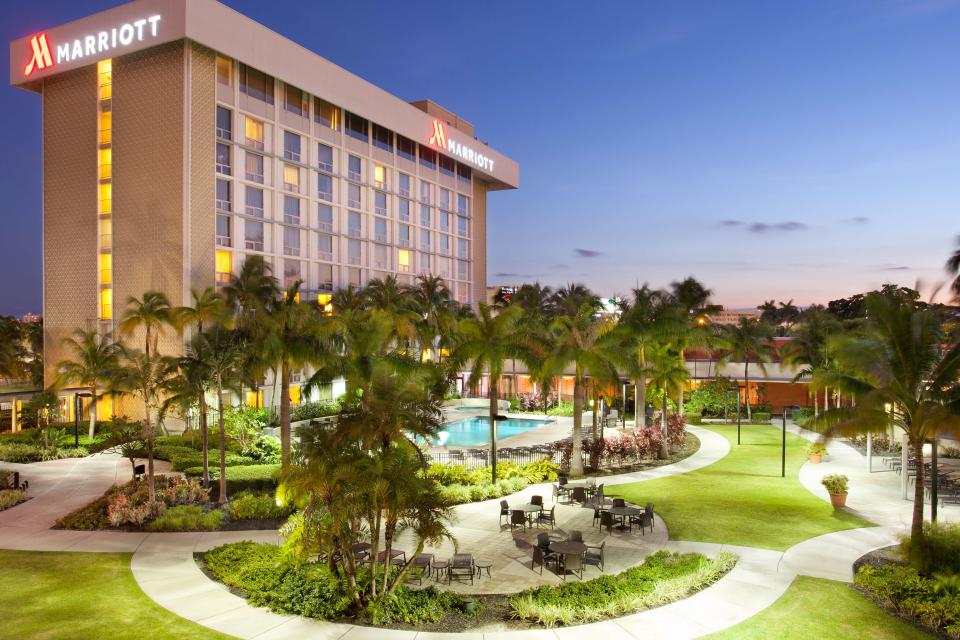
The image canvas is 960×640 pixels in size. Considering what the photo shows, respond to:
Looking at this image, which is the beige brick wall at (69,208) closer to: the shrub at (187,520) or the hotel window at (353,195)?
the hotel window at (353,195)

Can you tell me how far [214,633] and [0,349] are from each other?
175 feet

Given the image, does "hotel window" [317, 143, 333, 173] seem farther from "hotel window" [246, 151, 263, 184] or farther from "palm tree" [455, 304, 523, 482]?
"palm tree" [455, 304, 523, 482]

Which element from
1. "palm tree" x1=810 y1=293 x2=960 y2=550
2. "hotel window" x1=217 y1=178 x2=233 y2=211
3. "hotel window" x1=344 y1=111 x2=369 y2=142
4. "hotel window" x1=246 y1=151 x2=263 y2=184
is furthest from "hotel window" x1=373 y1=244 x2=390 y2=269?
"palm tree" x1=810 y1=293 x2=960 y2=550

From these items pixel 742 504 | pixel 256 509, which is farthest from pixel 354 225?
pixel 742 504

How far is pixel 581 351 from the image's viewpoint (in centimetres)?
2588

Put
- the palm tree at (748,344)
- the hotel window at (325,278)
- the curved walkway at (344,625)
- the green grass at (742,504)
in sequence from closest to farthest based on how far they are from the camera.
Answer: the curved walkway at (344,625)
the green grass at (742,504)
the palm tree at (748,344)
the hotel window at (325,278)

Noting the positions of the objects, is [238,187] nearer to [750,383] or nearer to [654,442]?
[654,442]

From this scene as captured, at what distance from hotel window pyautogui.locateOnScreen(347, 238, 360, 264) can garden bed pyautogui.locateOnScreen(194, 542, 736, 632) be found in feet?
150

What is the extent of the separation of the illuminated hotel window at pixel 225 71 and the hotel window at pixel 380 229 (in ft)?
63.5

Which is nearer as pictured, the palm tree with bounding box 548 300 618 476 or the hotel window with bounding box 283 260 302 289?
the palm tree with bounding box 548 300 618 476

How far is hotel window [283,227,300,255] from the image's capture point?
5159 centimetres

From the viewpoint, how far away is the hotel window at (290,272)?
5147 centimetres

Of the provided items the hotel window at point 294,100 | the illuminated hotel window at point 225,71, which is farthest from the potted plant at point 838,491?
the hotel window at point 294,100

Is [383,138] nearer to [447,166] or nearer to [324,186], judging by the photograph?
[324,186]
